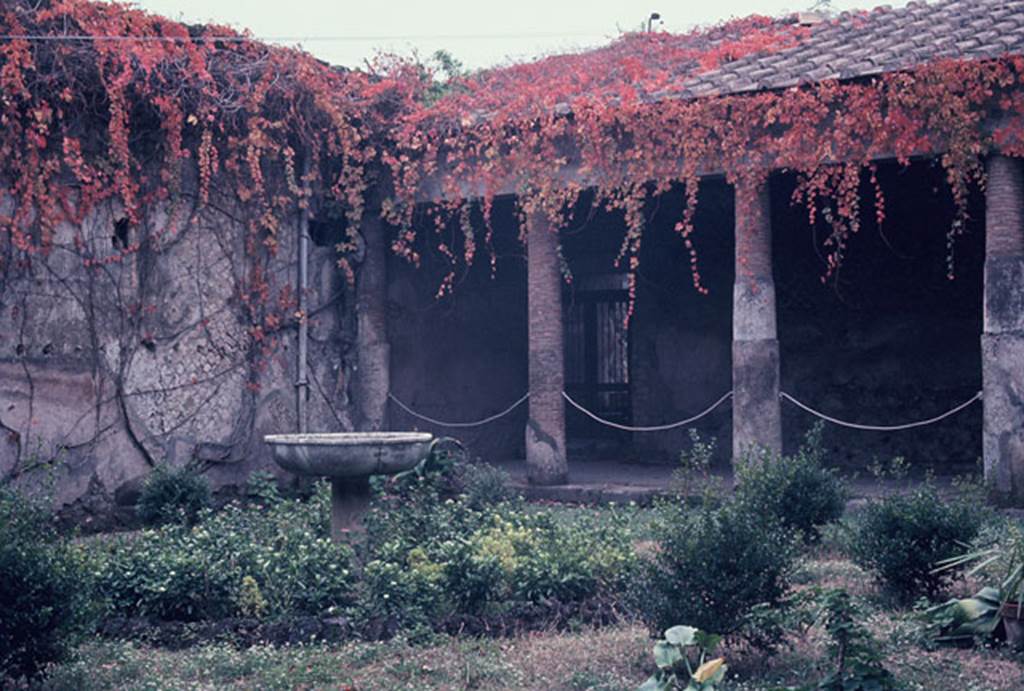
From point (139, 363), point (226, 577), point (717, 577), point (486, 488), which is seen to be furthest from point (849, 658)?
point (139, 363)

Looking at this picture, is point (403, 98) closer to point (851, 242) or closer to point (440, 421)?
point (440, 421)

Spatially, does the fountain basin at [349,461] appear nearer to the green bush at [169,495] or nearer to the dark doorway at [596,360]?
the green bush at [169,495]

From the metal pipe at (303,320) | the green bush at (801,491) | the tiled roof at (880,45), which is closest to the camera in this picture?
the green bush at (801,491)

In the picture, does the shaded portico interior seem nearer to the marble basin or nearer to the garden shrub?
the garden shrub

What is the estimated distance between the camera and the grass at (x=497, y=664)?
4.96m

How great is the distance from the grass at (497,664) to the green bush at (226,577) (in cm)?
42

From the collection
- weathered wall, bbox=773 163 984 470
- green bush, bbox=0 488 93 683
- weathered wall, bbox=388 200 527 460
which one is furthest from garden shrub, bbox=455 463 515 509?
weathered wall, bbox=773 163 984 470

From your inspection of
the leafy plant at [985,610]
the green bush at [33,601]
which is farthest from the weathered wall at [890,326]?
the green bush at [33,601]

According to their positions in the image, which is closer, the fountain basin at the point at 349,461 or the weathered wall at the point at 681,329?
the fountain basin at the point at 349,461

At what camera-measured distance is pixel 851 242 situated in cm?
1240

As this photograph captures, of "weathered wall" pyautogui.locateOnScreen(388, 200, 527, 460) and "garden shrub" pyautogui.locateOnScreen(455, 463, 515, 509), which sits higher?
"weathered wall" pyautogui.locateOnScreen(388, 200, 527, 460)

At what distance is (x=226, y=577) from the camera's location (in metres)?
6.27

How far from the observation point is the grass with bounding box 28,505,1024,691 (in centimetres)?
496

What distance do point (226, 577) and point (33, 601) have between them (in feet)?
5.22
